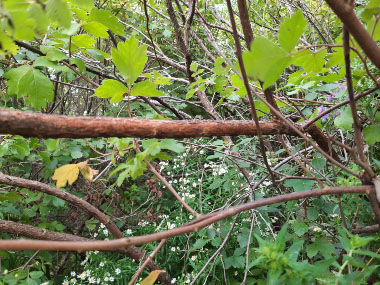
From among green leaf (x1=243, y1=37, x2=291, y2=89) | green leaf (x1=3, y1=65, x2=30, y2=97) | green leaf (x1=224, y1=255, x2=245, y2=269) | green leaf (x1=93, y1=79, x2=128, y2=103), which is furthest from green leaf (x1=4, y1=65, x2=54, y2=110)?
green leaf (x1=224, y1=255, x2=245, y2=269)

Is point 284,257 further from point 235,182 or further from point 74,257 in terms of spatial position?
point 74,257

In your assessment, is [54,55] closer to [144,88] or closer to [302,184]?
[144,88]

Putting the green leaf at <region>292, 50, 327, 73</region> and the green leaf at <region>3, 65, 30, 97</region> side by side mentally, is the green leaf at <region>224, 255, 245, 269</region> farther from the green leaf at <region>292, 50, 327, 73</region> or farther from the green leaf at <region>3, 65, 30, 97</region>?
the green leaf at <region>3, 65, 30, 97</region>

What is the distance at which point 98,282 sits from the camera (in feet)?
6.95

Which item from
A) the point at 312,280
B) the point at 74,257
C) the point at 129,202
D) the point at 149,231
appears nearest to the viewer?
the point at 312,280

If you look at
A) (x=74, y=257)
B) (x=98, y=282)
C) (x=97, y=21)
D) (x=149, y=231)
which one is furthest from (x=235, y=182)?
(x=74, y=257)

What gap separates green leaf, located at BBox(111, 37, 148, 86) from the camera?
0.74 meters

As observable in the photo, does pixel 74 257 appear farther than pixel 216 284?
Yes

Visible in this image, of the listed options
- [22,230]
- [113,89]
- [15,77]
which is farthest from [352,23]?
[22,230]

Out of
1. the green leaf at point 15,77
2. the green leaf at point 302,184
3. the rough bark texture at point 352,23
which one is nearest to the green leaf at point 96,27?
the green leaf at point 15,77

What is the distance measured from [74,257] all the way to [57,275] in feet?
0.69

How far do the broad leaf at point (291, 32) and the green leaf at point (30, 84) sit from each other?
745 millimetres

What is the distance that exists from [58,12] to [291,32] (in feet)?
1.29

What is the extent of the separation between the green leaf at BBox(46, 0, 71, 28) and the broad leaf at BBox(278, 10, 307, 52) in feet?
1.19
